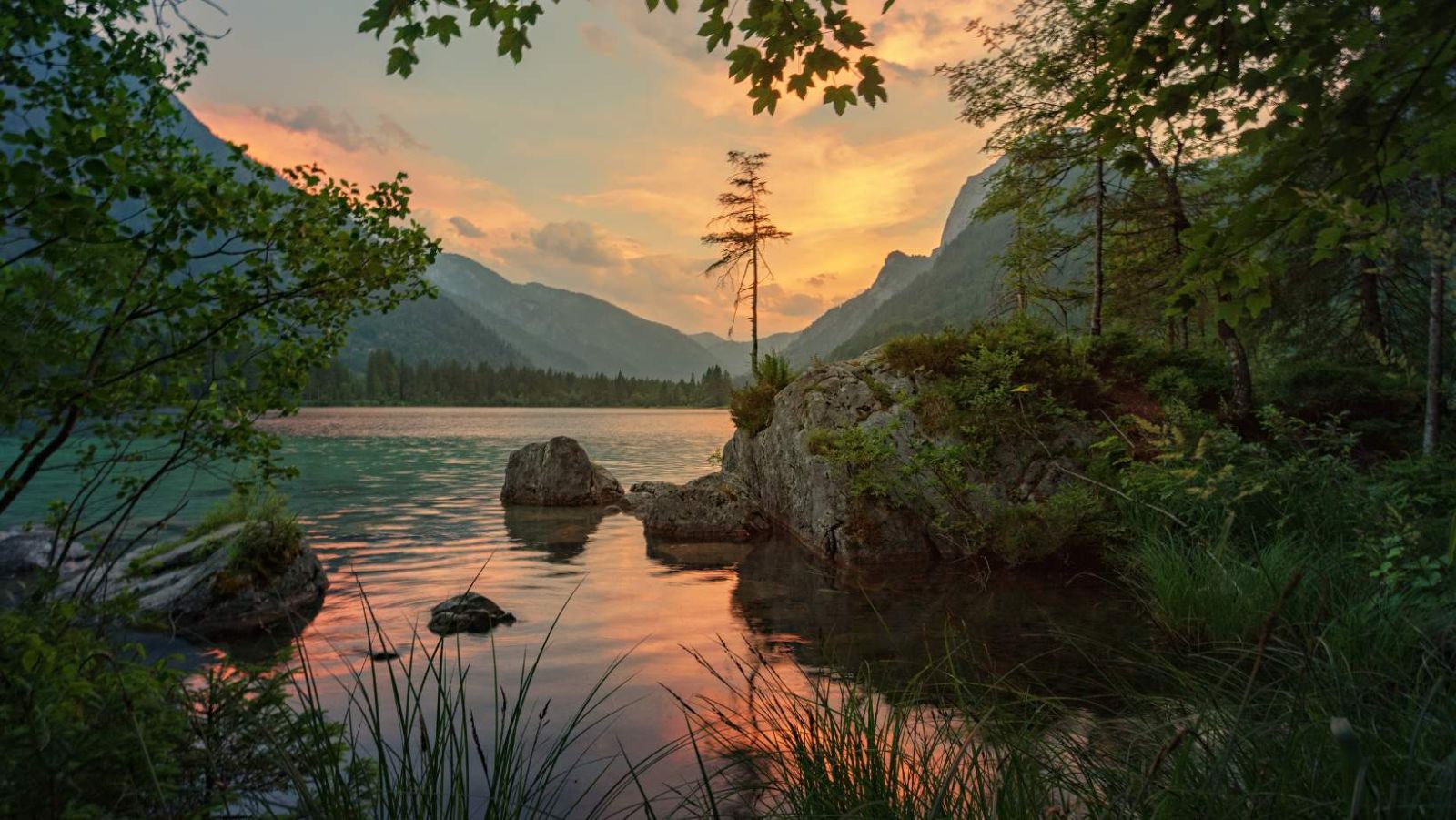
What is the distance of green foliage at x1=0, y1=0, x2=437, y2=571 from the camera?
314 cm

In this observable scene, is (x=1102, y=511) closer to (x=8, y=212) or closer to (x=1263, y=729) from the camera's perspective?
(x=1263, y=729)

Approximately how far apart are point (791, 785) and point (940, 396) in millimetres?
9989

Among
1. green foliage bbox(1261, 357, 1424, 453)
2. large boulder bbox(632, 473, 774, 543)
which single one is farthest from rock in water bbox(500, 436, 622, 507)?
green foliage bbox(1261, 357, 1424, 453)

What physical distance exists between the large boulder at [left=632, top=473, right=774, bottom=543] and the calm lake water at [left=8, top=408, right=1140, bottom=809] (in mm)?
574

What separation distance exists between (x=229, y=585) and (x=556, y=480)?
11176 mm

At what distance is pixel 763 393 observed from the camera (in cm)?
1670

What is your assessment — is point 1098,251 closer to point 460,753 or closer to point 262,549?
point 262,549

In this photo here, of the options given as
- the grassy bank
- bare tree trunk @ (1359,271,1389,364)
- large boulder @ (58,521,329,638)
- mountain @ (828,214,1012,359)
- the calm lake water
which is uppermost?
mountain @ (828,214,1012,359)

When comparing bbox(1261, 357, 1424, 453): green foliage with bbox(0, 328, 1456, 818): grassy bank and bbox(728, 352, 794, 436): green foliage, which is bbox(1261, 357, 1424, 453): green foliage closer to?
bbox(0, 328, 1456, 818): grassy bank

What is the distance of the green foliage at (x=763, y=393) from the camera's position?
16.6 meters

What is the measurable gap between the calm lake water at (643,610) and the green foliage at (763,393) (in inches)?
138

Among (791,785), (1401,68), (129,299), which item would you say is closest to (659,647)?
(791,785)

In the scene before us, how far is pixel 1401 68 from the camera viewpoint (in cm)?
315

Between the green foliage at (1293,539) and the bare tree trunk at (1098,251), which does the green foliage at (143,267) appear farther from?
the bare tree trunk at (1098,251)
